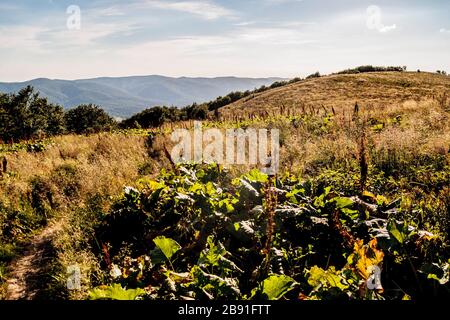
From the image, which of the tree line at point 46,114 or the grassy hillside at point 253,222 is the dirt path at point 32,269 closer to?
the grassy hillside at point 253,222

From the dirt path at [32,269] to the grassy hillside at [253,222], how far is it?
10 cm

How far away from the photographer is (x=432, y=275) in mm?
2584

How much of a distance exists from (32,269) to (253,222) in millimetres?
3083

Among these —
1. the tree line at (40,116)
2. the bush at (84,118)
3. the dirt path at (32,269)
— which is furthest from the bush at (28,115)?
the dirt path at (32,269)

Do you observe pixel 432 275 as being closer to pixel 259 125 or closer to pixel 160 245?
pixel 160 245

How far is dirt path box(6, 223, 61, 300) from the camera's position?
4223 mm

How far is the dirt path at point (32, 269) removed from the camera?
4.22m

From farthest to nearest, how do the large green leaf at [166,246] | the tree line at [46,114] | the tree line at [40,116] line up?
1. the tree line at [40,116]
2. the tree line at [46,114]
3. the large green leaf at [166,246]

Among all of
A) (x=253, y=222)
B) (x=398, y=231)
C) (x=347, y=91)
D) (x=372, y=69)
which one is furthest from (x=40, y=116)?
(x=398, y=231)

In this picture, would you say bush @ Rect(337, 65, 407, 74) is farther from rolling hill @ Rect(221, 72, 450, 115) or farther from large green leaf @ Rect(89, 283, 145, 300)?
large green leaf @ Rect(89, 283, 145, 300)

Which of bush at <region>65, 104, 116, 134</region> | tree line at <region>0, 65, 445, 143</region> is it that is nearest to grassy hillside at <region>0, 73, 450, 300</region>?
tree line at <region>0, 65, 445, 143</region>

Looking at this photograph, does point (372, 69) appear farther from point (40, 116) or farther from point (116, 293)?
point (116, 293)
